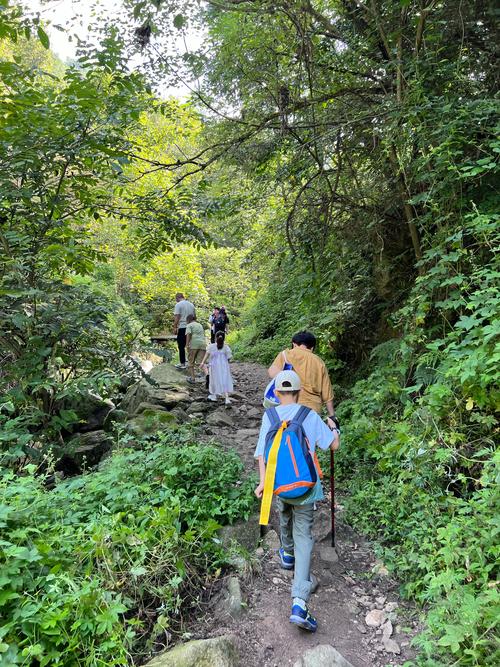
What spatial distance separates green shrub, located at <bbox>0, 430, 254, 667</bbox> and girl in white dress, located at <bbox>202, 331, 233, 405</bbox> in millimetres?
4237

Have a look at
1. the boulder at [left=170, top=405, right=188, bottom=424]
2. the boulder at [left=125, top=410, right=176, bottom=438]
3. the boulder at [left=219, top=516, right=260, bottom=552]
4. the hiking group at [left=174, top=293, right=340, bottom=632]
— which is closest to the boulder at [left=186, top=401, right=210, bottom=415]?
the boulder at [left=170, top=405, right=188, bottom=424]

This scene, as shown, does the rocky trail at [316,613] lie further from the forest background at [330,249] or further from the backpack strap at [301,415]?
the backpack strap at [301,415]

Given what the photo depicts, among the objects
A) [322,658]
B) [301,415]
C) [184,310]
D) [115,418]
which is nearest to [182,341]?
[184,310]

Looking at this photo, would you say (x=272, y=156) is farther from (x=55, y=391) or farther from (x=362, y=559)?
(x=362, y=559)

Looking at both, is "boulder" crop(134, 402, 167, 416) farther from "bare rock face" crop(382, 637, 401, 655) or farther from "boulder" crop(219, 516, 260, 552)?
"bare rock face" crop(382, 637, 401, 655)

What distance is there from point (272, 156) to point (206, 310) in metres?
16.5

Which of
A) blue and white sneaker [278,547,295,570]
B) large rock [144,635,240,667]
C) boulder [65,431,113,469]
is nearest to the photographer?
large rock [144,635,240,667]

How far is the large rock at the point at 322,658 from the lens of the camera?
269 cm

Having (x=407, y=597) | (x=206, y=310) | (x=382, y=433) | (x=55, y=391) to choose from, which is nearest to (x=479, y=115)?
(x=382, y=433)

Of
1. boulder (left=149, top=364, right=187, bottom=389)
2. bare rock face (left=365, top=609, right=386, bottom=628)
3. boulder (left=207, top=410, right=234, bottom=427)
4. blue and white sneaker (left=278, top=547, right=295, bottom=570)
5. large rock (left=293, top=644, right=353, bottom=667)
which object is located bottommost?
bare rock face (left=365, top=609, right=386, bottom=628)

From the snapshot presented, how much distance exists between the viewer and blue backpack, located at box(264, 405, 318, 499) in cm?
303

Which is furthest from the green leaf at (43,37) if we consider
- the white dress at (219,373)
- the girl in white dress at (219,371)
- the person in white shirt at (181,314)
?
the person in white shirt at (181,314)

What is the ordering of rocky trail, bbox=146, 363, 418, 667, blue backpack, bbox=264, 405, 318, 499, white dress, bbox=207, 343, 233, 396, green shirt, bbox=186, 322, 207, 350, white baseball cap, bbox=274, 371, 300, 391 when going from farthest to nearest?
green shirt, bbox=186, 322, 207, 350 < white dress, bbox=207, 343, 233, 396 < white baseball cap, bbox=274, 371, 300, 391 < blue backpack, bbox=264, 405, 318, 499 < rocky trail, bbox=146, 363, 418, 667

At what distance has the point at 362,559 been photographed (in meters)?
4.02
